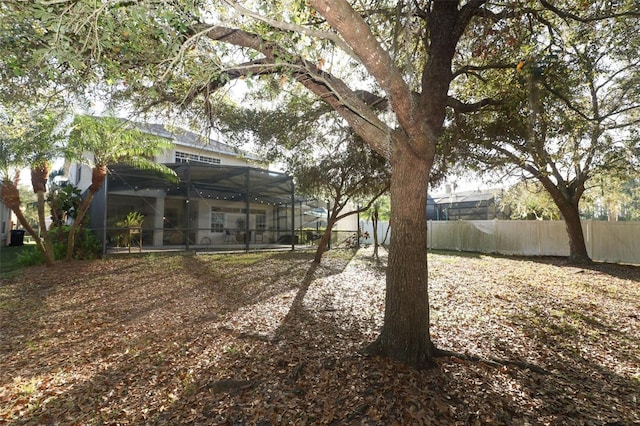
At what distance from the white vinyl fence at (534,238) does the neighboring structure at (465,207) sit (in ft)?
27.8

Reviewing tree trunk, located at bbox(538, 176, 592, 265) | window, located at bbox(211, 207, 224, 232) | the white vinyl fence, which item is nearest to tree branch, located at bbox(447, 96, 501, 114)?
tree trunk, located at bbox(538, 176, 592, 265)

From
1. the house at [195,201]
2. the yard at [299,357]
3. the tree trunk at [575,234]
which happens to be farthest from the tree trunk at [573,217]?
the house at [195,201]

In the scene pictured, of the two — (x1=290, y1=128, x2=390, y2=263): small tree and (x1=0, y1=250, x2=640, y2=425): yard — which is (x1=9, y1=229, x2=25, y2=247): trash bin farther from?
(x1=290, y1=128, x2=390, y2=263): small tree

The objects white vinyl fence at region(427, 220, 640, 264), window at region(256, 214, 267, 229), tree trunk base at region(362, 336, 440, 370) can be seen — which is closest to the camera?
tree trunk base at region(362, 336, 440, 370)

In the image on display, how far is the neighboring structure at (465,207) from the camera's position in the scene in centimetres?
2555

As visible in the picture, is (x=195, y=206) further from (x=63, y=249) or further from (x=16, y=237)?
(x=16, y=237)

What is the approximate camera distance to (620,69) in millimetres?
7406

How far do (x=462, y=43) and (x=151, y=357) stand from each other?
7.67 metres

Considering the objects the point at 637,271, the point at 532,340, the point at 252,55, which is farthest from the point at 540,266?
the point at 252,55

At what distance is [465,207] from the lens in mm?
27188

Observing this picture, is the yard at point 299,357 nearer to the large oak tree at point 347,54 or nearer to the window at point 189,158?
the large oak tree at point 347,54

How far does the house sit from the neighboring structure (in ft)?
45.5

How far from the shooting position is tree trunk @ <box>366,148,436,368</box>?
10.8 feet

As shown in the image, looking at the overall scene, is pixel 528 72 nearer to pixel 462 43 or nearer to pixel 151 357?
pixel 462 43
